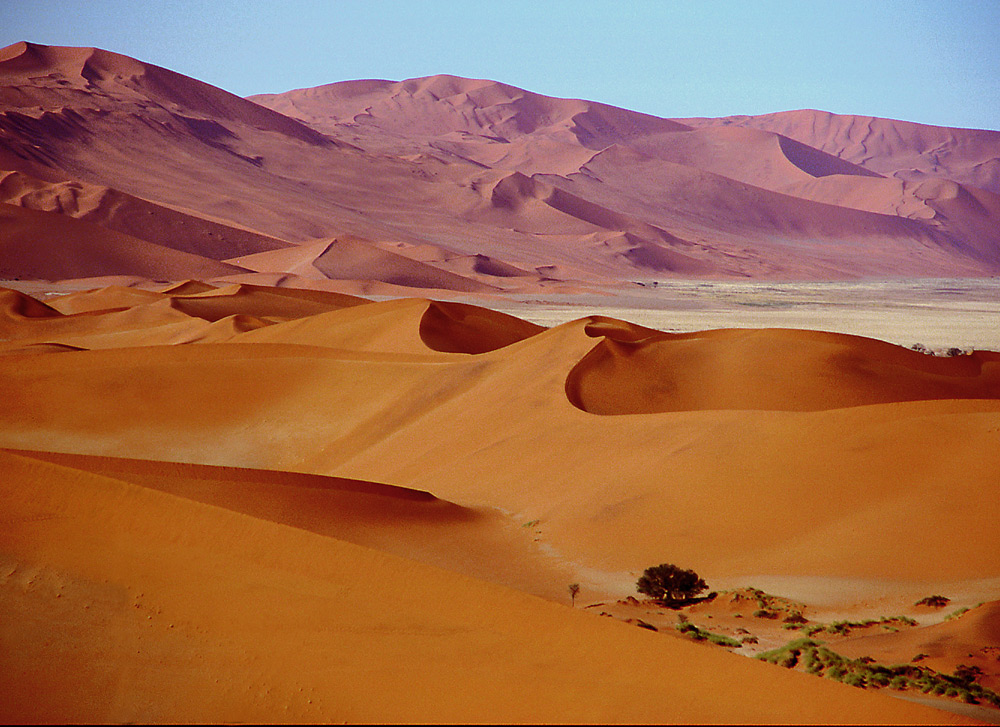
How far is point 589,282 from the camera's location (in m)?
75.9

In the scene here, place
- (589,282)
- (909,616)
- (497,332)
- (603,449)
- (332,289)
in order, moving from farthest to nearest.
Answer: (589,282), (332,289), (497,332), (603,449), (909,616)

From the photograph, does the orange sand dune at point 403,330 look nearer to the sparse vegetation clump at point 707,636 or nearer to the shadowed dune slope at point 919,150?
the sparse vegetation clump at point 707,636

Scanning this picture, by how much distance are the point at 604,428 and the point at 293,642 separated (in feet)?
35.4

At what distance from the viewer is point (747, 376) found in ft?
65.4

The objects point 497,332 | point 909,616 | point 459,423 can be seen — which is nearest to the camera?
point 909,616

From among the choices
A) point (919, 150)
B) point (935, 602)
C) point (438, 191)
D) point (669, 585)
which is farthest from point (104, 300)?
point (919, 150)

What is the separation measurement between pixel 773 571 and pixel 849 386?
34.6 feet

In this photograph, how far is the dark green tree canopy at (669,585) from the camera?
898cm

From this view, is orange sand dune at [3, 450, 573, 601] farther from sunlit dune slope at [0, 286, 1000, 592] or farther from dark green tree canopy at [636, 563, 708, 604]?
dark green tree canopy at [636, 563, 708, 604]

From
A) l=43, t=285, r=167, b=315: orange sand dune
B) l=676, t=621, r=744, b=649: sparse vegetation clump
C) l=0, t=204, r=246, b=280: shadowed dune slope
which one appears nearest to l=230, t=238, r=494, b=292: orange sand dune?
l=0, t=204, r=246, b=280: shadowed dune slope

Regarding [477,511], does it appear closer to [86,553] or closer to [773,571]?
[773,571]

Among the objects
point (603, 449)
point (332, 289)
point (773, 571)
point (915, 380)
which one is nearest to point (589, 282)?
point (332, 289)

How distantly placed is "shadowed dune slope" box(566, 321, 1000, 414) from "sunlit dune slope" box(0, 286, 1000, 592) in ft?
0.19

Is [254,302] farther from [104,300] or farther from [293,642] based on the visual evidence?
[293,642]
